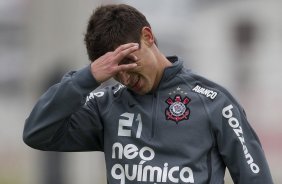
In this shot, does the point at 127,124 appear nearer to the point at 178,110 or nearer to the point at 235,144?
the point at 178,110

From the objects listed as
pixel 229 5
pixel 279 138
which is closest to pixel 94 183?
pixel 279 138

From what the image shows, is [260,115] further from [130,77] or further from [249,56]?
[130,77]

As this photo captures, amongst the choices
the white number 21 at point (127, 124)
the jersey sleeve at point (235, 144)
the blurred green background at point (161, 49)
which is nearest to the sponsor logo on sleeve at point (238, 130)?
the jersey sleeve at point (235, 144)

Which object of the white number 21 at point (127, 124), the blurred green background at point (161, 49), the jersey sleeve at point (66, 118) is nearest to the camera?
the jersey sleeve at point (66, 118)

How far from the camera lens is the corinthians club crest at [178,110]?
438cm

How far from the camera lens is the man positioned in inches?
169

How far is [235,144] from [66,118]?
0.65 m

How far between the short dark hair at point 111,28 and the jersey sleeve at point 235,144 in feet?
1.37

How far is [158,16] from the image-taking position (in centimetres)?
1492

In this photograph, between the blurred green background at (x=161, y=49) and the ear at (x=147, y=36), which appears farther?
the blurred green background at (x=161, y=49)

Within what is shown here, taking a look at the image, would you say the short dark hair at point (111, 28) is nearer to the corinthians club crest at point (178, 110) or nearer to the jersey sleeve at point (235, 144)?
the corinthians club crest at point (178, 110)

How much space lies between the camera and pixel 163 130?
4.38 m

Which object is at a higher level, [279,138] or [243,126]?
[243,126]

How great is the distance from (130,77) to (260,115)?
8.56m
